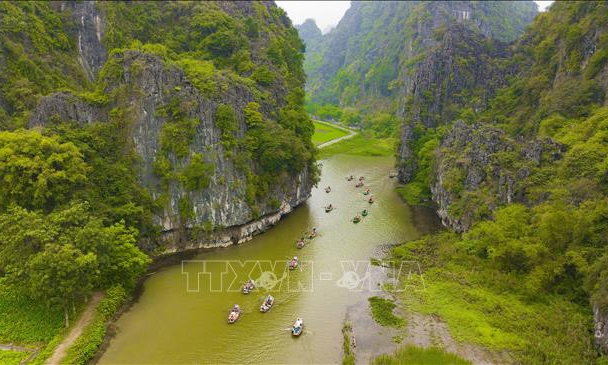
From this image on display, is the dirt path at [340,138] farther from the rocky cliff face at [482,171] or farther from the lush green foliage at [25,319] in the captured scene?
the lush green foliage at [25,319]

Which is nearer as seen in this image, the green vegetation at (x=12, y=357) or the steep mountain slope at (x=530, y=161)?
the green vegetation at (x=12, y=357)

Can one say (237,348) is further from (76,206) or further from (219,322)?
(76,206)

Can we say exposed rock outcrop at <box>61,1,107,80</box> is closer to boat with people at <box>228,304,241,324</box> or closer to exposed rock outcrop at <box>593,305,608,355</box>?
boat with people at <box>228,304,241,324</box>

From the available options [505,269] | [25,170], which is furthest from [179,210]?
[505,269]

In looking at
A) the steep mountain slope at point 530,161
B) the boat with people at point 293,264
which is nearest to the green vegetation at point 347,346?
the boat with people at point 293,264

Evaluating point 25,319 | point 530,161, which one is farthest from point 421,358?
point 25,319

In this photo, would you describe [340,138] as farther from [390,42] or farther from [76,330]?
[76,330]
